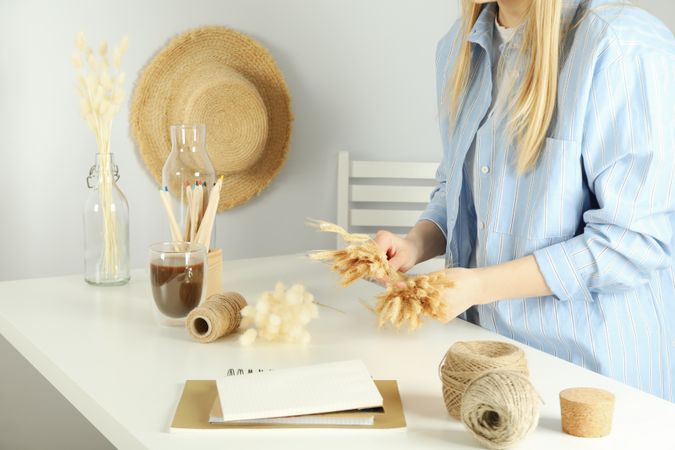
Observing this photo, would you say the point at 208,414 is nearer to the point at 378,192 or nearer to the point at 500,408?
the point at 500,408

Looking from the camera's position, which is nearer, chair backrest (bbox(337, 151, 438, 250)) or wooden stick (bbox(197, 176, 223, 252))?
wooden stick (bbox(197, 176, 223, 252))

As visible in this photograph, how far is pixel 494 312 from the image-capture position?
57.9 inches

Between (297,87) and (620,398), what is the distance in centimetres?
195

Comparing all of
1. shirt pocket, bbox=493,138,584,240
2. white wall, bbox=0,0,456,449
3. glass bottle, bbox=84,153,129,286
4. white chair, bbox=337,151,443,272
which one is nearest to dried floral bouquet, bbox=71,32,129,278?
glass bottle, bbox=84,153,129,286

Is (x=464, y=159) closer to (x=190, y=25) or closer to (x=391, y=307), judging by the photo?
(x=391, y=307)

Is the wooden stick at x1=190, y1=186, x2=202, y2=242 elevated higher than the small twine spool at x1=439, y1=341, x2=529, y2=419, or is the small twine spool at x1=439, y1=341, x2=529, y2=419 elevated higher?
the wooden stick at x1=190, y1=186, x2=202, y2=242

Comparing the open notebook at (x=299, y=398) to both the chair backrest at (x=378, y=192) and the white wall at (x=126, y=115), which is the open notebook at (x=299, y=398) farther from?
the chair backrest at (x=378, y=192)

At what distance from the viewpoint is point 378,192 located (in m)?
2.85

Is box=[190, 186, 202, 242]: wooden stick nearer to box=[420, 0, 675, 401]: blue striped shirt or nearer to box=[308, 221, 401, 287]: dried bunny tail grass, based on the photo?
box=[308, 221, 401, 287]: dried bunny tail grass

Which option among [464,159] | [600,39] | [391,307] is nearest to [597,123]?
[600,39]

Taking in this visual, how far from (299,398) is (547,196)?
1.99ft

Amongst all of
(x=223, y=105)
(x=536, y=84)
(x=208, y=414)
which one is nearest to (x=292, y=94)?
(x=223, y=105)

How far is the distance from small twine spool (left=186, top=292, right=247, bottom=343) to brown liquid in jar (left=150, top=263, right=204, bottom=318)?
5cm

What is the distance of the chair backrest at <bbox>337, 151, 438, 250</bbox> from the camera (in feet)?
9.34
